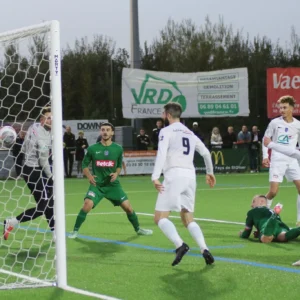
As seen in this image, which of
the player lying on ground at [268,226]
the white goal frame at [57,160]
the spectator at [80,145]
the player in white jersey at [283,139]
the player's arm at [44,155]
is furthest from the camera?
the spectator at [80,145]

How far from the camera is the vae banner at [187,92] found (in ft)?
106

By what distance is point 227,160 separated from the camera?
31.4 m

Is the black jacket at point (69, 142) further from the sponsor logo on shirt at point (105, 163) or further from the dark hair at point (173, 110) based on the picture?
the dark hair at point (173, 110)

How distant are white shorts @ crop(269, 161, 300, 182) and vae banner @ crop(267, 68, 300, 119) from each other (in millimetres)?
20981

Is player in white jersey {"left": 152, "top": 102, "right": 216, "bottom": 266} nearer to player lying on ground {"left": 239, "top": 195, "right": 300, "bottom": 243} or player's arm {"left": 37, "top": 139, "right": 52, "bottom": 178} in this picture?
player lying on ground {"left": 239, "top": 195, "right": 300, "bottom": 243}

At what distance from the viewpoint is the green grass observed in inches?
288

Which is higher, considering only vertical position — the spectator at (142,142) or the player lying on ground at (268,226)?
the spectator at (142,142)

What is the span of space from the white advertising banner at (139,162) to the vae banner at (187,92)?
2.11m

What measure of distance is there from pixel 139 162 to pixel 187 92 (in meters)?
4.14

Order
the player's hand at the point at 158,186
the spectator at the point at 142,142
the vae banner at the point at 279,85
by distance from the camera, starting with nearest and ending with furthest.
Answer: the player's hand at the point at 158,186 → the spectator at the point at 142,142 → the vae banner at the point at 279,85

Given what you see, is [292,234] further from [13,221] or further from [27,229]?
[27,229]

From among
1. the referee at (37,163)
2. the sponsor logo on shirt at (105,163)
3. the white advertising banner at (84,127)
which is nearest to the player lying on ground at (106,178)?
the sponsor logo on shirt at (105,163)

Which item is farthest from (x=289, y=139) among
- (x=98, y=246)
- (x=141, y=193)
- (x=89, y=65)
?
(x=89, y=65)

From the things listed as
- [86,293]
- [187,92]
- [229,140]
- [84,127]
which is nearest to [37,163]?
[86,293]
